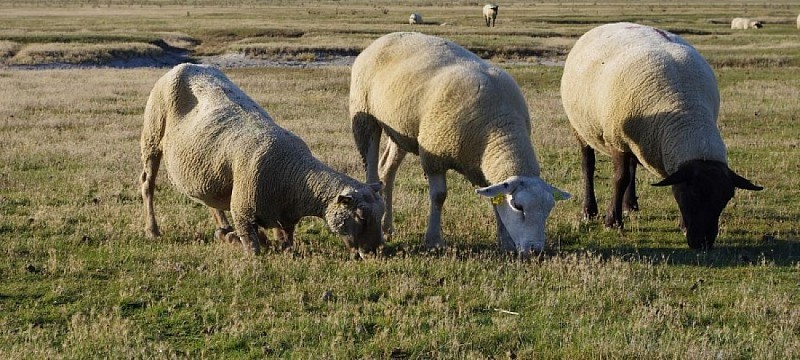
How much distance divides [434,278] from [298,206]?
1.75 m

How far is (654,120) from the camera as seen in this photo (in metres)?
10.8

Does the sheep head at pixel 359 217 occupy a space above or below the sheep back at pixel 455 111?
below

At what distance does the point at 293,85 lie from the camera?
29.6 meters

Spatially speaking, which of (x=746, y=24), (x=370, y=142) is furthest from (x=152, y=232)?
(x=746, y=24)

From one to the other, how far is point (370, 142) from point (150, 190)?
2796 mm

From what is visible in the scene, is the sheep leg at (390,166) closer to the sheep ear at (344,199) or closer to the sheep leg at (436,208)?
the sheep leg at (436,208)

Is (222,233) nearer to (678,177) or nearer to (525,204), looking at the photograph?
(525,204)

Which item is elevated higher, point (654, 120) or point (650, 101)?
point (650, 101)

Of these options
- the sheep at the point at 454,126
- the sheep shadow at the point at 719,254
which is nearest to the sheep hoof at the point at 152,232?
the sheep at the point at 454,126

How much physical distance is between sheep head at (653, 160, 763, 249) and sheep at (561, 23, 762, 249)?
0.01 metres

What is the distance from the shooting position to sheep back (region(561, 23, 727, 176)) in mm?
10391

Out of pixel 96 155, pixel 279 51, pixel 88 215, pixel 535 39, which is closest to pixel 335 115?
→ pixel 96 155

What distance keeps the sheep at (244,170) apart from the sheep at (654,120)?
3.39 meters

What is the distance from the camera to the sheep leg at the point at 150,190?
36.0 ft
